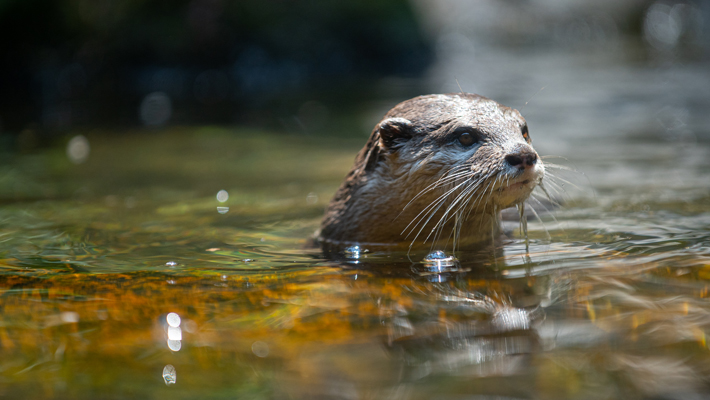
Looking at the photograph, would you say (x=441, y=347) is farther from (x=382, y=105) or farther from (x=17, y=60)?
(x=17, y=60)

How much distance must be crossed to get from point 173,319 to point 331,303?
541 millimetres

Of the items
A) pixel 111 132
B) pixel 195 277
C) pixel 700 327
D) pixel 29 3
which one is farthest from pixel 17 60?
pixel 700 327

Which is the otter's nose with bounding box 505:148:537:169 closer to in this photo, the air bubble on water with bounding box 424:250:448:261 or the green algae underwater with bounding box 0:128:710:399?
the green algae underwater with bounding box 0:128:710:399

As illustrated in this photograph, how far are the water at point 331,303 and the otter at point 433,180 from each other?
25 cm

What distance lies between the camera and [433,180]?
10.2ft

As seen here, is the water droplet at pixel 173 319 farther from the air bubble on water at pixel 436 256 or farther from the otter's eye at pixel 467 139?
the otter's eye at pixel 467 139

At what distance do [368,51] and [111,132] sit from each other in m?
8.14

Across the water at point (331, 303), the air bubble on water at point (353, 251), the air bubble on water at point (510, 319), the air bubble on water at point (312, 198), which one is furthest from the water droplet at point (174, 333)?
the air bubble on water at point (312, 198)

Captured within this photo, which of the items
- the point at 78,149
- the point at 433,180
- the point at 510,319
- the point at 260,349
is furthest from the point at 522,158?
the point at 78,149

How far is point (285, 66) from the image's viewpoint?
13258 millimetres

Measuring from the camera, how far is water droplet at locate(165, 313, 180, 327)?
6.87ft

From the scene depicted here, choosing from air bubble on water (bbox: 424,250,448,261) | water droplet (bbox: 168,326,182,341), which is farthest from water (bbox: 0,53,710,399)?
air bubble on water (bbox: 424,250,448,261)

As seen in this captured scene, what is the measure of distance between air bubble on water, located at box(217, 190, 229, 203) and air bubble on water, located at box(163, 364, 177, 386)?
312 cm

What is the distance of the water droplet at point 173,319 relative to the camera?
209 centimetres
